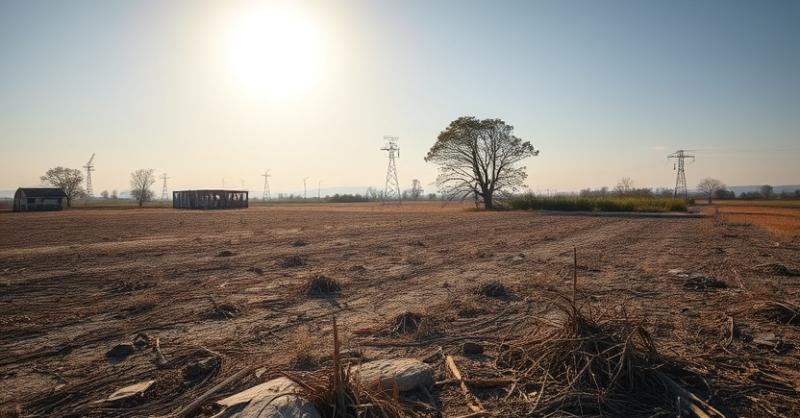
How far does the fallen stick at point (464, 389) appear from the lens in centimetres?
330

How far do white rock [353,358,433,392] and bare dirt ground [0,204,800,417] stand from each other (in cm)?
22

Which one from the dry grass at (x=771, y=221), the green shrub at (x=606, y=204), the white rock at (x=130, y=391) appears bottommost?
the white rock at (x=130, y=391)

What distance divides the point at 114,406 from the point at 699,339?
5.95 meters

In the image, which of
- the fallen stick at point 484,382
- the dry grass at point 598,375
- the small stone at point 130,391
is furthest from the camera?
the fallen stick at point 484,382

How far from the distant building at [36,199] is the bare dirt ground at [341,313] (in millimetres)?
64720

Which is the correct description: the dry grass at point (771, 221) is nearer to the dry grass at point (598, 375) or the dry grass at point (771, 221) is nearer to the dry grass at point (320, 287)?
the dry grass at point (598, 375)

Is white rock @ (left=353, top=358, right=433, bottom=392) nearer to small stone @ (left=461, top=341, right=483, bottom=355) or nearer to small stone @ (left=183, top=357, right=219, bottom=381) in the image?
small stone @ (left=461, top=341, right=483, bottom=355)

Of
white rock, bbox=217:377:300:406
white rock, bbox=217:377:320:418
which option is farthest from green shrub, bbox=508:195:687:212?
white rock, bbox=217:377:320:418

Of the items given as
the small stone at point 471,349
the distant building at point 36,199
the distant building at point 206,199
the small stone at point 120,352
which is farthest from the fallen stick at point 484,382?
the distant building at point 36,199

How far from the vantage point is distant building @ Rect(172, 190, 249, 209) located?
63.1m

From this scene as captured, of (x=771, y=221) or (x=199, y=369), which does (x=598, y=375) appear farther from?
(x=771, y=221)

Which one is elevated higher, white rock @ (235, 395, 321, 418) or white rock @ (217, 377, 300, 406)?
white rock @ (235, 395, 321, 418)

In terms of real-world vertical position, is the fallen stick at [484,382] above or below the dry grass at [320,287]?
below

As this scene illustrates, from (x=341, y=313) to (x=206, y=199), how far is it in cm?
6419
